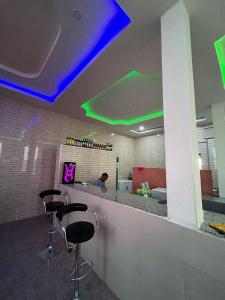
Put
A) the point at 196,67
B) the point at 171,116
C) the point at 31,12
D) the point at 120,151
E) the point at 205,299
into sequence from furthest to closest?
1. the point at 120,151
2. the point at 196,67
3. the point at 31,12
4. the point at 171,116
5. the point at 205,299

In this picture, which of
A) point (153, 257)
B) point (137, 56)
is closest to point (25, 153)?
point (137, 56)

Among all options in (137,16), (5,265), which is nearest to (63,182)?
(5,265)

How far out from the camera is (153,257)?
99 cm

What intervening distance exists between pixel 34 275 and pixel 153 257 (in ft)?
4.69

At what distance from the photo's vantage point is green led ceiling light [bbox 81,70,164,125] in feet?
7.45

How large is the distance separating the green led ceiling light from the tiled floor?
275 cm

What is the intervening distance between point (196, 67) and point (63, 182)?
9.36ft

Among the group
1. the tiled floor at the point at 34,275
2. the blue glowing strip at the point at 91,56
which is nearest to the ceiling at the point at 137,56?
the blue glowing strip at the point at 91,56

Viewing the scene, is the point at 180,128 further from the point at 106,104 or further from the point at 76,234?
the point at 106,104

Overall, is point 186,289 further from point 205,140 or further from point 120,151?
point 120,151

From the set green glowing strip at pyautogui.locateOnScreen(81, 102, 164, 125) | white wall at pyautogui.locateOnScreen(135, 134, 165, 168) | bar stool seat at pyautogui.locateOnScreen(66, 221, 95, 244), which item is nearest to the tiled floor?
bar stool seat at pyautogui.locateOnScreen(66, 221, 95, 244)

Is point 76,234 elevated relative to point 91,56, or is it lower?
lower

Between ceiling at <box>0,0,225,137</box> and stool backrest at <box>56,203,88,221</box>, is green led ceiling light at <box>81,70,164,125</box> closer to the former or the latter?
ceiling at <box>0,0,225,137</box>

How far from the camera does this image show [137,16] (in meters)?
1.20
